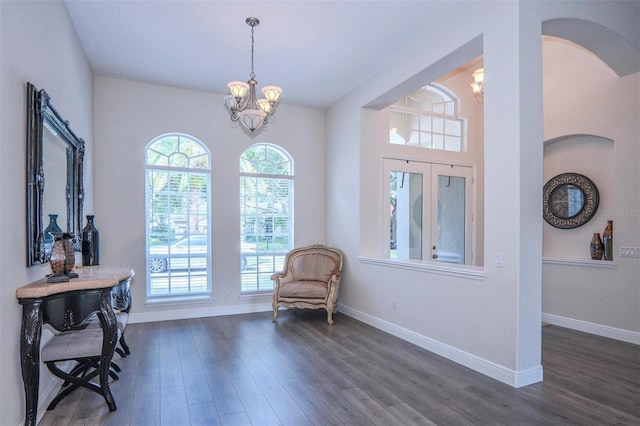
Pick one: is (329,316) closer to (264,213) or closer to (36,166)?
(264,213)

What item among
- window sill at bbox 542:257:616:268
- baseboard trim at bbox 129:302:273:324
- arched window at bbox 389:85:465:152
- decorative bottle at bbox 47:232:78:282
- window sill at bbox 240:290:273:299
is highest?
arched window at bbox 389:85:465:152

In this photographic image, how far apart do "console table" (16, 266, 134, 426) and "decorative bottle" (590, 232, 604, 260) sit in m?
5.28

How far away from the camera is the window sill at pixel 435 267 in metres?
3.46

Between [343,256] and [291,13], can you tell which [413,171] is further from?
[291,13]

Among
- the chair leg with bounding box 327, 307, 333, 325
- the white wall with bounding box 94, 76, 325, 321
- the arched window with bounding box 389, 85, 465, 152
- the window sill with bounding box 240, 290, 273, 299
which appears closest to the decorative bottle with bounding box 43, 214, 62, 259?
the white wall with bounding box 94, 76, 325, 321

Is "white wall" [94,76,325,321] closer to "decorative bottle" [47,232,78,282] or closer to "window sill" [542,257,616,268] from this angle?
"decorative bottle" [47,232,78,282]

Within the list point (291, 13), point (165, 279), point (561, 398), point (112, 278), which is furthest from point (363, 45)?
point (165, 279)

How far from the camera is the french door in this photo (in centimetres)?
559

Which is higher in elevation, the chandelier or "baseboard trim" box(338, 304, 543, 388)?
the chandelier

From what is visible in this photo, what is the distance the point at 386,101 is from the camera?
5.04 metres

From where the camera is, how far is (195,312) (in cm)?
545

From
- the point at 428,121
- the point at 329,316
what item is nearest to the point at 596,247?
the point at 428,121

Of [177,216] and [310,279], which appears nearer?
[177,216]

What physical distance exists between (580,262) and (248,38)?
4.91 metres
